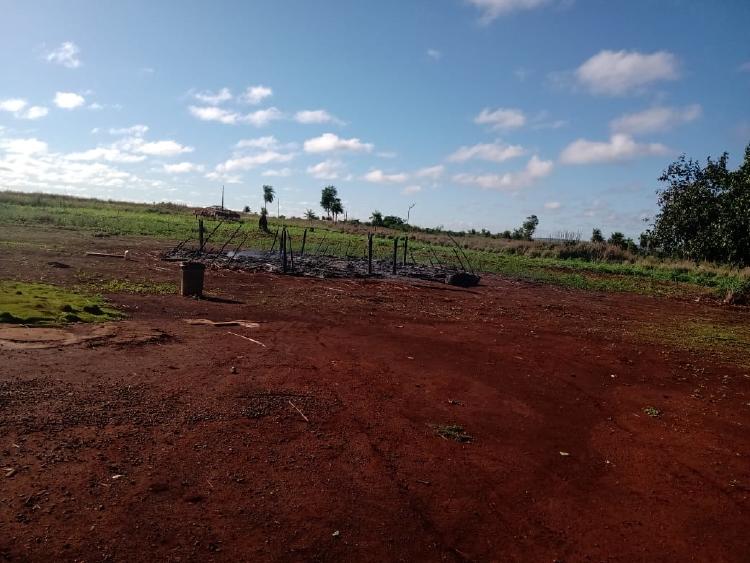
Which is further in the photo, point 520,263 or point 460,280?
point 520,263

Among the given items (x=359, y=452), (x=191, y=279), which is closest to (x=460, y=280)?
(x=191, y=279)

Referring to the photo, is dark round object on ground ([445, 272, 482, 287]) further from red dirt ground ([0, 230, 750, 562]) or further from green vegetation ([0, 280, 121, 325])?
green vegetation ([0, 280, 121, 325])

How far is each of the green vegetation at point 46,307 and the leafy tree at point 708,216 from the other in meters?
26.0

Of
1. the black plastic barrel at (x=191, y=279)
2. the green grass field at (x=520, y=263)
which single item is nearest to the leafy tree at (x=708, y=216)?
the green grass field at (x=520, y=263)

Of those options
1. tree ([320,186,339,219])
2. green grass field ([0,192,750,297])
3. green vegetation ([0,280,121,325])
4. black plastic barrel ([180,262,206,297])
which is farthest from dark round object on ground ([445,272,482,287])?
tree ([320,186,339,219])

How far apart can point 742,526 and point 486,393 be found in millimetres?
3178

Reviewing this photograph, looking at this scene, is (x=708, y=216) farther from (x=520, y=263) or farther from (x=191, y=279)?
(x=191, y=279)

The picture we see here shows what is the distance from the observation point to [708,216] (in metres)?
29.6

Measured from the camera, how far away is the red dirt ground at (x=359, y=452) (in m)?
3.53

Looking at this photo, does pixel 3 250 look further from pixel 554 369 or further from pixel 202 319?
pixel 554 369

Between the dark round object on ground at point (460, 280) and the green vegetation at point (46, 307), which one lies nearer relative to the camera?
the green vegetation at point (46, 307)

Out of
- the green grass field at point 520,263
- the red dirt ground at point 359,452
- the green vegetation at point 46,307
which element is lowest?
the red dirt ground at point 359,452

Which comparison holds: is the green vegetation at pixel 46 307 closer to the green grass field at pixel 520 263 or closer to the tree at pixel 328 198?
the green grass field at pixel 520 263

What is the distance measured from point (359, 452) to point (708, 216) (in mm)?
31954
